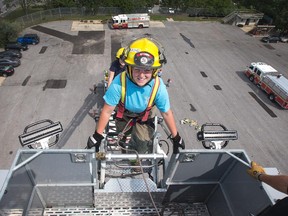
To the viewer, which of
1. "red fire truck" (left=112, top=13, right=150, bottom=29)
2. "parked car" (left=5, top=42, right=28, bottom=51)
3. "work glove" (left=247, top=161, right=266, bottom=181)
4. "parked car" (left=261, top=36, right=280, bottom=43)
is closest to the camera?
"work glove" (left=247, top=161, right=266, bottom=181)

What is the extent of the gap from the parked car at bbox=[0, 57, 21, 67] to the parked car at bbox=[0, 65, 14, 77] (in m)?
1.19

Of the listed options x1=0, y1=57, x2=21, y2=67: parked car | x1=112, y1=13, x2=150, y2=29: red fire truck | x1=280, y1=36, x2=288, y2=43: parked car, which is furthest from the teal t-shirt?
x1=280, y1=36, x2=288, y2=43: parked car

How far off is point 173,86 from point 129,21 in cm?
1848

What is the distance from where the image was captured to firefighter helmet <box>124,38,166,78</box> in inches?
189

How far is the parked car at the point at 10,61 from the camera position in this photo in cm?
2569

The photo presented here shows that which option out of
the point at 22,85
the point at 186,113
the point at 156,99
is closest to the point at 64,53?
the point at 22,85

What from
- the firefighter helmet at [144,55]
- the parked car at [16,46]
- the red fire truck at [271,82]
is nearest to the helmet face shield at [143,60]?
the firefighter helmet at [144,55]

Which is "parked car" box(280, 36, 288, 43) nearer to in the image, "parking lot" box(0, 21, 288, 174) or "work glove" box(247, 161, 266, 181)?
"parking lot" box(0, 21, 288, 174)

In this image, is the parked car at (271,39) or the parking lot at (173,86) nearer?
the parking lot at (173,86)

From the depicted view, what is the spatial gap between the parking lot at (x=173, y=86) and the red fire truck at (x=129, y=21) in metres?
1.01

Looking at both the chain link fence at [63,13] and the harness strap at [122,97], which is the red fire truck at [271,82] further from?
→ the chain link fence at [63,13]

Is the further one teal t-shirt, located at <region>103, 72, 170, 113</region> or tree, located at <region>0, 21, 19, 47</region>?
tree, located at <region>0, 21, 19, 47</region>

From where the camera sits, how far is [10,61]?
2609 centimetres

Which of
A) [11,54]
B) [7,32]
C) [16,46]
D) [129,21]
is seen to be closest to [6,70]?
[11,54]
